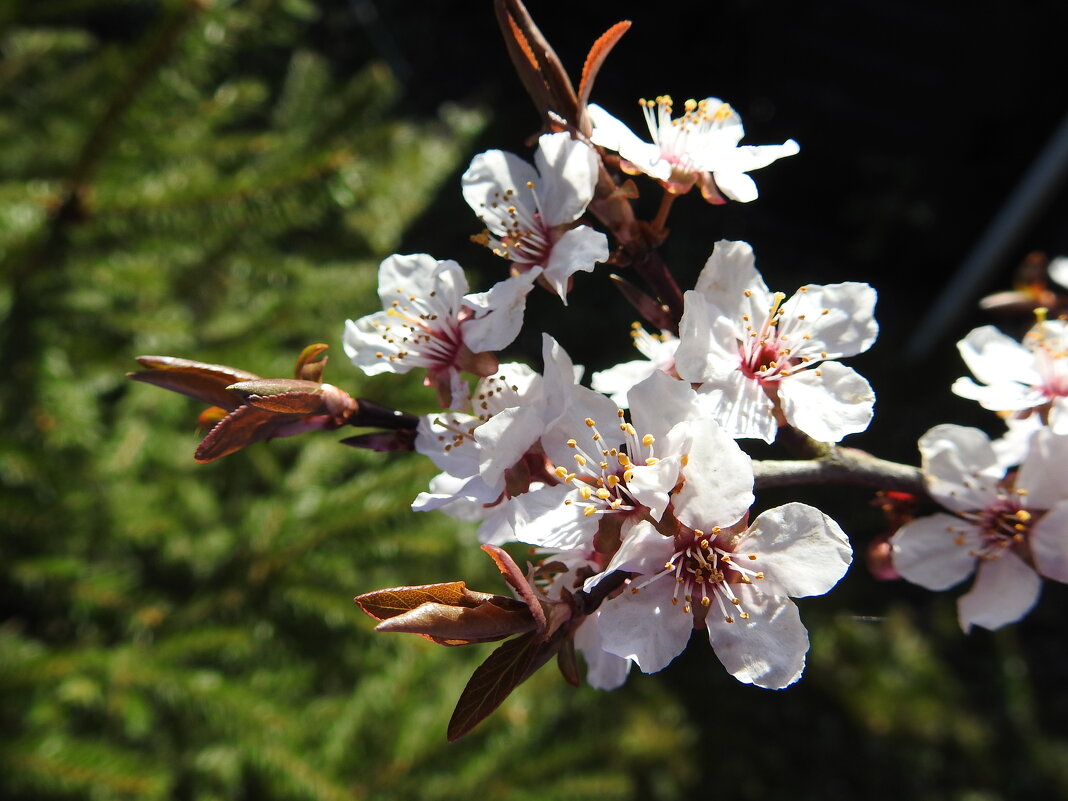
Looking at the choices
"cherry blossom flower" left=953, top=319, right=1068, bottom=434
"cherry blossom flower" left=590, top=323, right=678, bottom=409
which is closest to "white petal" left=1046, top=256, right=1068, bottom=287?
"cherry blossom flower" left=953, top=319, right=1068, bottom=434

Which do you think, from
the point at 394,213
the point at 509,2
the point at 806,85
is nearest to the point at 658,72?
the point at 806,85

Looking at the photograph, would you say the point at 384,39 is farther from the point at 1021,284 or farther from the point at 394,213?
the point at 1021,284

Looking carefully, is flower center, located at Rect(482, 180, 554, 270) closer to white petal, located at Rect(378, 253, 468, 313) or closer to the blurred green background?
white petal, located at Rect(378, 253, 468, 313)

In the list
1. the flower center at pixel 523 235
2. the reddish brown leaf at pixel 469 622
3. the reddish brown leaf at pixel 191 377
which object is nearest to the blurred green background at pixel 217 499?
the flower center at pixel 523 235

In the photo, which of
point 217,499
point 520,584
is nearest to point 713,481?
point 520,584

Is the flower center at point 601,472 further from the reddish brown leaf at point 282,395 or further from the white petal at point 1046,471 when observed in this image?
the white petal at point 1046,471

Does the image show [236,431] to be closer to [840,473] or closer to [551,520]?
[551,520]
